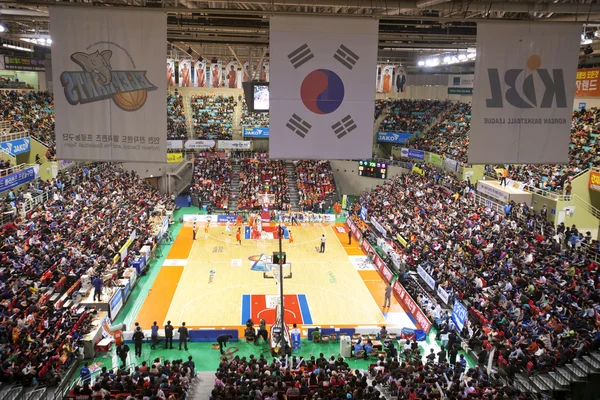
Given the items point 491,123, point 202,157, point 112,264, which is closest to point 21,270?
point 112,264

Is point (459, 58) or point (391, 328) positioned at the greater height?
point (459, 58)

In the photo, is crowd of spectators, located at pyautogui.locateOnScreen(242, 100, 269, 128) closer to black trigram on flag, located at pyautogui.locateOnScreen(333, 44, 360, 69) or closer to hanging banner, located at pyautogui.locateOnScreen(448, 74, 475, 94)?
hanging banner, located at pyautogui.locateOnScreen(448, 74, 475, 94)

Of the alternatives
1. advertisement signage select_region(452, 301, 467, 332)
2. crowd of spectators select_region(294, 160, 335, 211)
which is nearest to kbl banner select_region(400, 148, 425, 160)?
crowd of spectators select_region(294, 160, 335, 211)

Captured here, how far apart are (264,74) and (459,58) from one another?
539 inches

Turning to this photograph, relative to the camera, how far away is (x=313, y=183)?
41531 millimetres

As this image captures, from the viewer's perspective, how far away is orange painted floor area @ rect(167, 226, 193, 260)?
27681 millimetres

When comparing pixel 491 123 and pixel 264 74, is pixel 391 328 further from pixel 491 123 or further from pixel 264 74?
pixel 264 74

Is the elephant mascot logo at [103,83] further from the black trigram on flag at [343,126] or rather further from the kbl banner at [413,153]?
the kbl banner at [413,153]

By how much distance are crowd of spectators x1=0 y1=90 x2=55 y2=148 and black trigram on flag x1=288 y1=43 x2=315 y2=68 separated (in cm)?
2572

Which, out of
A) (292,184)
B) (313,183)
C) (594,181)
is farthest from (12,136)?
(594,181)

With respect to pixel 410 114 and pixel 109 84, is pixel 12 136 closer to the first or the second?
pixel 109 84

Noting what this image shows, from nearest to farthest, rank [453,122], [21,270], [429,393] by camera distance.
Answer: [429,393]
[21,270]
[453,122]

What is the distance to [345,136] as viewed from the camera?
905cm

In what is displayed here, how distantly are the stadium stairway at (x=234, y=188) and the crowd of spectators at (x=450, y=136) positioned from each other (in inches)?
574
